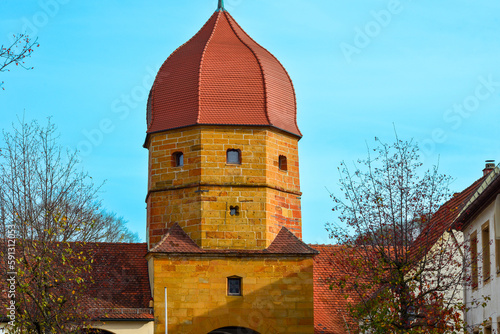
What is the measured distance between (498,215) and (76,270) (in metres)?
9.58

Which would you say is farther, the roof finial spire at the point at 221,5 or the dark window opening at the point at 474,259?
the roof finial spire at the point at 221,5

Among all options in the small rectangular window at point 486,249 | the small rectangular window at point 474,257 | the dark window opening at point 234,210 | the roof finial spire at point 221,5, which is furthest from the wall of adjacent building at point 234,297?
the roof finial spire at point 221,5

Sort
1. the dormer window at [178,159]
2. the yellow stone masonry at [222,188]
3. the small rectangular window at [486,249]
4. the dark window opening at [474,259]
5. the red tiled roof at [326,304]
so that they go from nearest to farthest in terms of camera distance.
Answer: the small rectangular window at [486,249] → the dark window opening at [474,259] → the yellow stone masonry at [222,188] → the dormer window at [178,159] → the red tiled roof at [326,304]

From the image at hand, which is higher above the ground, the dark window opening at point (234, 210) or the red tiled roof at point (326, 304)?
the dark window opening at point (234, 210)

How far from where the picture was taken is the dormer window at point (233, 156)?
28695 mm

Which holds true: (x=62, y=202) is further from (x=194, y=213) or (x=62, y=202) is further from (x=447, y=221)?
(x=447, y=221)

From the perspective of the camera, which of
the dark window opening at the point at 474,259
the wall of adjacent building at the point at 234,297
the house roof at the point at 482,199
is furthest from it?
the wall of adjacent building at the point at 234,297

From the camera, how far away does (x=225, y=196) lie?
2820 cm

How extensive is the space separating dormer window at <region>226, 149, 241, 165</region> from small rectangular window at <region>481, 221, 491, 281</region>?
28.8 ft

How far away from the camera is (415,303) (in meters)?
21.0

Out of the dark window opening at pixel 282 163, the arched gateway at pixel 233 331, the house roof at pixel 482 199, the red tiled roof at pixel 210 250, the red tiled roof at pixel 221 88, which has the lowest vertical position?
the arched gateway at pixel 233 331

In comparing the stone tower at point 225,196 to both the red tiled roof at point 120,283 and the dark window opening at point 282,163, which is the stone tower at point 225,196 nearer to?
the dark window opening at point 282,163

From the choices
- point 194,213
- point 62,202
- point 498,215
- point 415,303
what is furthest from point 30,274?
point 498,215

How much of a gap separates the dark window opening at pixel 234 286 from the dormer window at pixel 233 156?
340 cm
